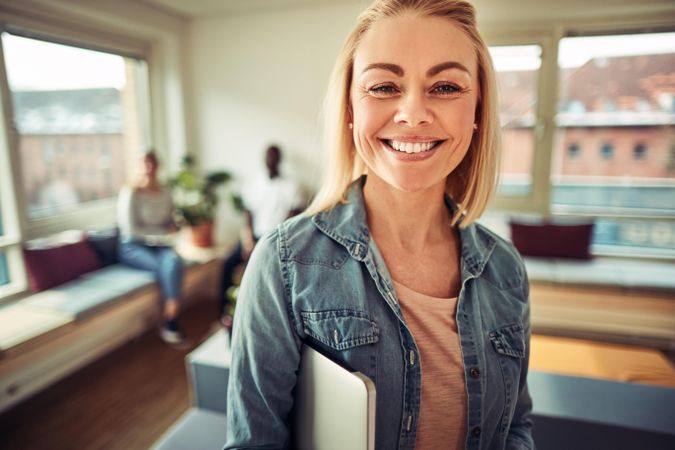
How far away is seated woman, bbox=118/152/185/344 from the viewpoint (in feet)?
11.3

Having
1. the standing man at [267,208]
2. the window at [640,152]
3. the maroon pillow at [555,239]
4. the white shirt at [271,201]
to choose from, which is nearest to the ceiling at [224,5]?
the standing man at [267,208]

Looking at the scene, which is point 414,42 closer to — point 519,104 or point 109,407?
point 109,407

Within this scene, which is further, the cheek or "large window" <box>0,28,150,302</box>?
"large window" <box>0,28,150,302</box>

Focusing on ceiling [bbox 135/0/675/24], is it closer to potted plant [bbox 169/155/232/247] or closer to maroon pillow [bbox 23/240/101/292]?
potted plant [bbox 169/155/232/247]

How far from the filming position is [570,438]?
5.34 feet

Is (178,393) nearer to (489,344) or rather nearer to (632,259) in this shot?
(489,344)

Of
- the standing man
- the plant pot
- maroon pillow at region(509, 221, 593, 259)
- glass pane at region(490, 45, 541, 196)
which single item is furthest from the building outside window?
the plant pot

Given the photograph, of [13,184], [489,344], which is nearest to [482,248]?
[489,344]

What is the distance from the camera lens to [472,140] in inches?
38.7

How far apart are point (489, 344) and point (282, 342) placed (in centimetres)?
43

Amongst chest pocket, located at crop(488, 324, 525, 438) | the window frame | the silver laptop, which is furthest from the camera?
the window frame

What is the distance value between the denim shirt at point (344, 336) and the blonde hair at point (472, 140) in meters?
0.08

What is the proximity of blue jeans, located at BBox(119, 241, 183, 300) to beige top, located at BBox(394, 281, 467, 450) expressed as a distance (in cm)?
293

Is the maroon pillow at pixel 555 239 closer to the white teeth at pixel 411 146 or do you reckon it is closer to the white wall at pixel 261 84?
the white wall at pixel 261 84
